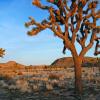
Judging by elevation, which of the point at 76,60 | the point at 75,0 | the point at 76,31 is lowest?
the point at 76,60

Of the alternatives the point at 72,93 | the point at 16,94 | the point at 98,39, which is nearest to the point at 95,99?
the point at 72,93

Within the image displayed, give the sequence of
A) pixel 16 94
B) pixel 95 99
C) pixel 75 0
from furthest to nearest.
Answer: pixel 16 94 < pixel 75 0 < pixel 95 99

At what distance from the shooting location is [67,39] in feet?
65.5

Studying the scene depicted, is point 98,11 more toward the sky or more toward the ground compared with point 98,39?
more toward the sky

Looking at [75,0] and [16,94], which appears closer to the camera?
[75,0]

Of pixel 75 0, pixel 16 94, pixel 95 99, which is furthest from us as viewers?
pixel 16 94

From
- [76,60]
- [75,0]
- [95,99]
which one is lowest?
[95,99]

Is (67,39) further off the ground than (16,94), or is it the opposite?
(67,39)

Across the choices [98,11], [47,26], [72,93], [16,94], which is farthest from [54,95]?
A: [98,11]

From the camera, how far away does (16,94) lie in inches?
845

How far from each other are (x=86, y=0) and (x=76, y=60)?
323 centimetres

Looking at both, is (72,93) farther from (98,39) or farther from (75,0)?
(75,0)

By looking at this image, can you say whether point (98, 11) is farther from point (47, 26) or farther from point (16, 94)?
point (16, 94)

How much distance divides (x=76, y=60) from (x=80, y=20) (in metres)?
2.14
